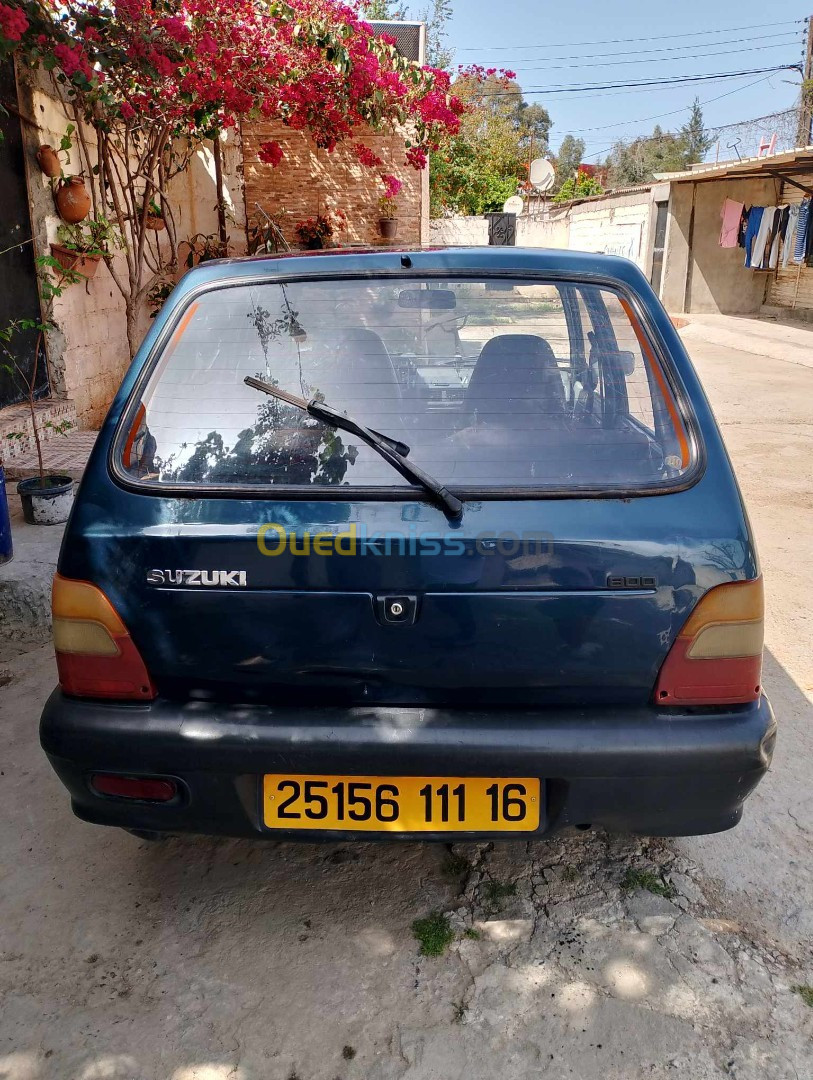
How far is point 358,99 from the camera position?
8.95 meters

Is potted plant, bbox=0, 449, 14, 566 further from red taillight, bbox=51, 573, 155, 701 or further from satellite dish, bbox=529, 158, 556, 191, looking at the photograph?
satellite dish, bbox=529, 158, 556, 191

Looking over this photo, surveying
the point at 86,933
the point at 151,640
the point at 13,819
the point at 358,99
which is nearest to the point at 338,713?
the point at 151,640

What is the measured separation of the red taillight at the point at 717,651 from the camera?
181 centimetres

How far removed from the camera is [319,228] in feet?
35.8

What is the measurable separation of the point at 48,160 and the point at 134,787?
5468 millimetres

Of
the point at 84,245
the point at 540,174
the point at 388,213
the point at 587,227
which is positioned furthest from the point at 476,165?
the point at 84,245

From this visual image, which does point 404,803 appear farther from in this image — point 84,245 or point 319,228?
point 319,228

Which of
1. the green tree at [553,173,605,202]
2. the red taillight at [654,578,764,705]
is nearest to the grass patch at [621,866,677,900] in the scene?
the red taillight at [654,578,764,705]

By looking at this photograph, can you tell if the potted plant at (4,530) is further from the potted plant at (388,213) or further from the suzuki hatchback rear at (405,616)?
the potted plant at (388,213)

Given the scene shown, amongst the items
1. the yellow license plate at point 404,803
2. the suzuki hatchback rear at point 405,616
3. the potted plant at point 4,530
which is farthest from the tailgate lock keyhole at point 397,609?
the potted plant at point 4,530

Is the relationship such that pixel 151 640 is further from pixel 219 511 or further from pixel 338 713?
pixel 338 713

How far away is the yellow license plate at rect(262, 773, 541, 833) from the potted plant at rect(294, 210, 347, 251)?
32.8ft

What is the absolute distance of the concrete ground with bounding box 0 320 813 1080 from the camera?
179 centimetres
